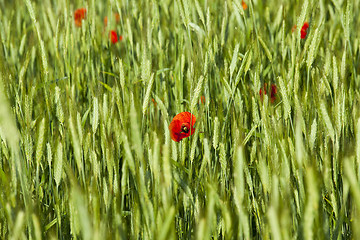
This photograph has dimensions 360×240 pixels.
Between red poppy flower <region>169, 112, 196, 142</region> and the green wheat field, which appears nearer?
the green wheat field

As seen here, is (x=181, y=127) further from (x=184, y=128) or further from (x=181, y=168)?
(x=181, y=168)

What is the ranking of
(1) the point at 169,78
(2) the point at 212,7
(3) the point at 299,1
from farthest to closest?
(2) the point at 212,7, (1) the point at 169,78, (3) the point at 299,1

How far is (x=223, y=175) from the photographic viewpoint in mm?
564

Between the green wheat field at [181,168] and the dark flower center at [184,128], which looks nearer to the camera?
the green wheat field at [181,168]

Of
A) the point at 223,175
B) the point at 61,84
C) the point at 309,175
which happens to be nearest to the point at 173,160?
the point at 223,175

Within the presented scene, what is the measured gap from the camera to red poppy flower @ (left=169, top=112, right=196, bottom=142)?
0.68m

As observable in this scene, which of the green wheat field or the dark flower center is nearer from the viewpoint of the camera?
the green wheat field

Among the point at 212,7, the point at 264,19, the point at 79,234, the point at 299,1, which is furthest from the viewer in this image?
the point at 264,19

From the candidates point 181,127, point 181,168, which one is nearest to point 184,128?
point 181,127

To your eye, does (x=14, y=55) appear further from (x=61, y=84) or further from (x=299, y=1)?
(x=299, y=1)

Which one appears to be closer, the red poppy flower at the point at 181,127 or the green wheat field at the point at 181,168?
the green wheat field at the point at 181,168

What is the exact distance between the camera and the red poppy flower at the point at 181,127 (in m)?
0.68

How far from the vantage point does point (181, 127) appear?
Answer: 2.42ft

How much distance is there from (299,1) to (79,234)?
634 millimetres
